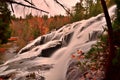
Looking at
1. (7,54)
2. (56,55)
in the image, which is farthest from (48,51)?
(7,54)

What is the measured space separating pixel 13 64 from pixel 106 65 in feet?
42.2

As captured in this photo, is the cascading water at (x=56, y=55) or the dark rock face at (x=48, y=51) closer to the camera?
the cascading water at (x=56, y=55)

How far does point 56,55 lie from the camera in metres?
21.4

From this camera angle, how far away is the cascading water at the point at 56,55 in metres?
17.3

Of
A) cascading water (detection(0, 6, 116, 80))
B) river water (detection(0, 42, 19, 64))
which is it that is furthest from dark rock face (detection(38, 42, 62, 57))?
river water (detection(0, 42, 19, 64))

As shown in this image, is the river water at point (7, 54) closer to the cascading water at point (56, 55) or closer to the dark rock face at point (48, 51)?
the cascading water at point (56, 55)

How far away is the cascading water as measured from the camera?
680 inches

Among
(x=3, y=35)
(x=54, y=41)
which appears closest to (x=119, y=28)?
(x=54, y=41)

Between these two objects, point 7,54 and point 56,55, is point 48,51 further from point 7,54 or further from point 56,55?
point 7,54

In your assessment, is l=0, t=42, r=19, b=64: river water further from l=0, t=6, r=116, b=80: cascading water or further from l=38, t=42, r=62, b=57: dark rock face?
l=38, t=42, r=62, b=57: dark rock face

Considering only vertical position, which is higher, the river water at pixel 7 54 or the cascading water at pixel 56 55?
the cascading water at pixel 56 55

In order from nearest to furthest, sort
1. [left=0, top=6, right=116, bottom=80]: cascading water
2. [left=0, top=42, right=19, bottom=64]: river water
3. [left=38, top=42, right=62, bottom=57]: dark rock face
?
1. [left=0, top=6, right=116, bottom=80]: cascading water
2. [left=38, top=42, right=62, bottom=57]: dark rock face
3. [left=0, top=42, right=19, bottom=64]: river water

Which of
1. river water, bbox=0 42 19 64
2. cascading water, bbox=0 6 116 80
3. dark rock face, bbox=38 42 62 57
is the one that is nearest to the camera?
cascading water, bbox=0 6 116 80

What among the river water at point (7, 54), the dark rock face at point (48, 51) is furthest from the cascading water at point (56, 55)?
the river water at point (7, 54)
